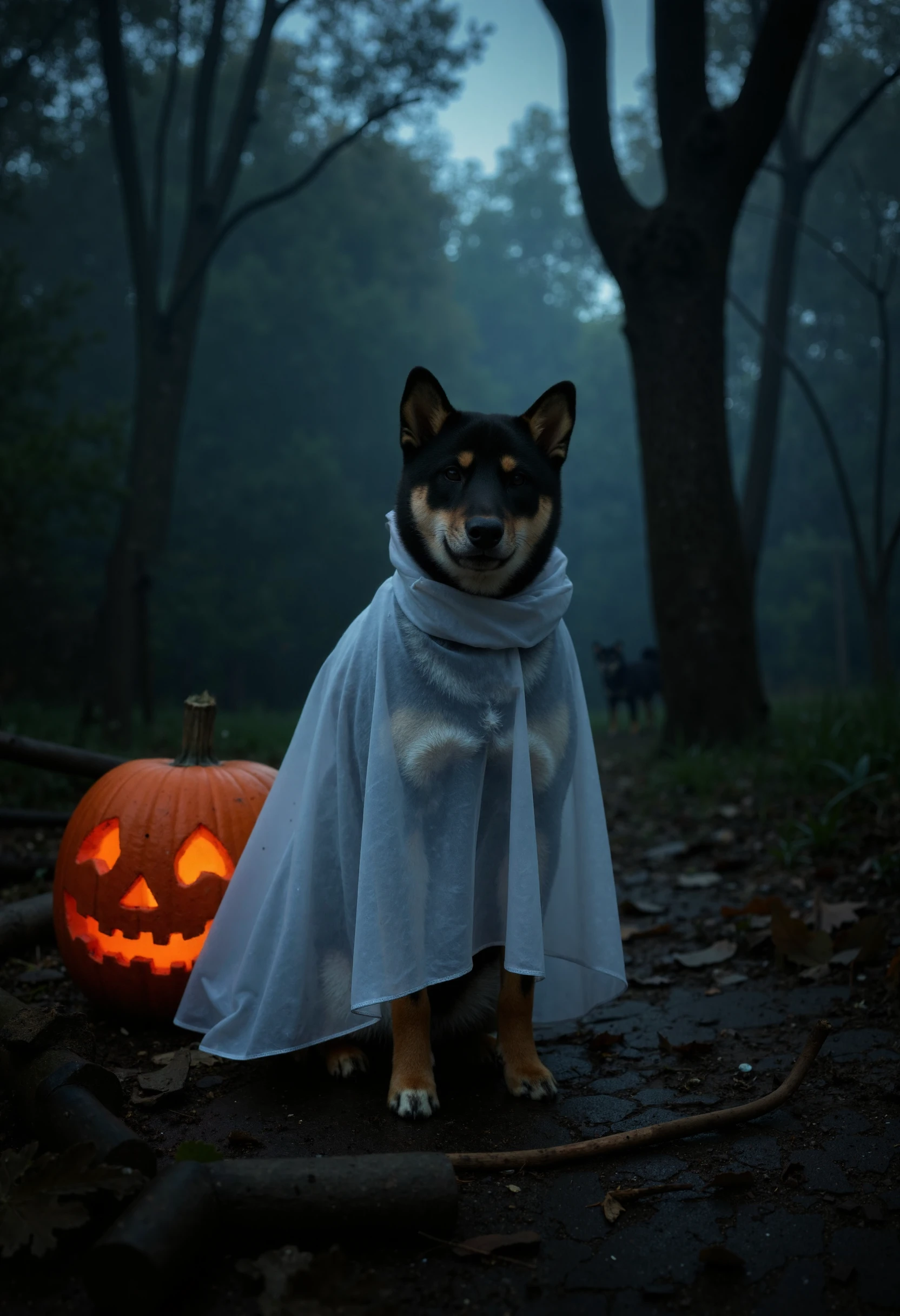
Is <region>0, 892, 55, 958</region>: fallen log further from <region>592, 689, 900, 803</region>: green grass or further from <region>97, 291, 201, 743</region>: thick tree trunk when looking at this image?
<region>97, 291, 201, 743</region>: thick tree trunk

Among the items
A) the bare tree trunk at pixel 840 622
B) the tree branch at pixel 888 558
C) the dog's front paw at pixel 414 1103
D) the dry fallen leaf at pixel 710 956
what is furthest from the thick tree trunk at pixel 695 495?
the bare tree trunk at pixel 840 622

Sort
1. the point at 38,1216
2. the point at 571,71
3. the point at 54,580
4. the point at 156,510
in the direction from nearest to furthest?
the point at 38,1216, the point at 571,71, the point at 156,510, the point at 54,580

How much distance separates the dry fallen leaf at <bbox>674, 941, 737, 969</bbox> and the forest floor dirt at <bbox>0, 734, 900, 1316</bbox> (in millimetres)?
26

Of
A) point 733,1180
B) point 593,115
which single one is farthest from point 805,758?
point 593,115

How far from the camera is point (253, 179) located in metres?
23.4

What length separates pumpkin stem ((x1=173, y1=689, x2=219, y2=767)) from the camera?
345 centimetres

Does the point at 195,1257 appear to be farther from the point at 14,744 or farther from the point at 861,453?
the point at 861,453

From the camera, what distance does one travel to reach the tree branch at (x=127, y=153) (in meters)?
9.82

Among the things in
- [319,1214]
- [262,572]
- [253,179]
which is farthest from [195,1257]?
[253,179]

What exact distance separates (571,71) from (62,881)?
8081 mm

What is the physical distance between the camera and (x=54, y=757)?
146 inches

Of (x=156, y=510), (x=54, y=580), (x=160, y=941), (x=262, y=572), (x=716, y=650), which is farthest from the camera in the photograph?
(x=262, y=572)

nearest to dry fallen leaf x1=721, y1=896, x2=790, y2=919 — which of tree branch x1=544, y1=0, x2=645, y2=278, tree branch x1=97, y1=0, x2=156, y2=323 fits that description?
tree branch x1=544, y1=0, x2=645, y2=278

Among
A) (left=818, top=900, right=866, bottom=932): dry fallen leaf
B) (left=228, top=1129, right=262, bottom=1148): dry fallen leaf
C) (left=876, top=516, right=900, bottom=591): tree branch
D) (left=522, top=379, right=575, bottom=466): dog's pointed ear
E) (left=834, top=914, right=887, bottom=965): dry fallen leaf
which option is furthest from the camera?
(left=876, top=516, right=900, bottom=591): tree branch
